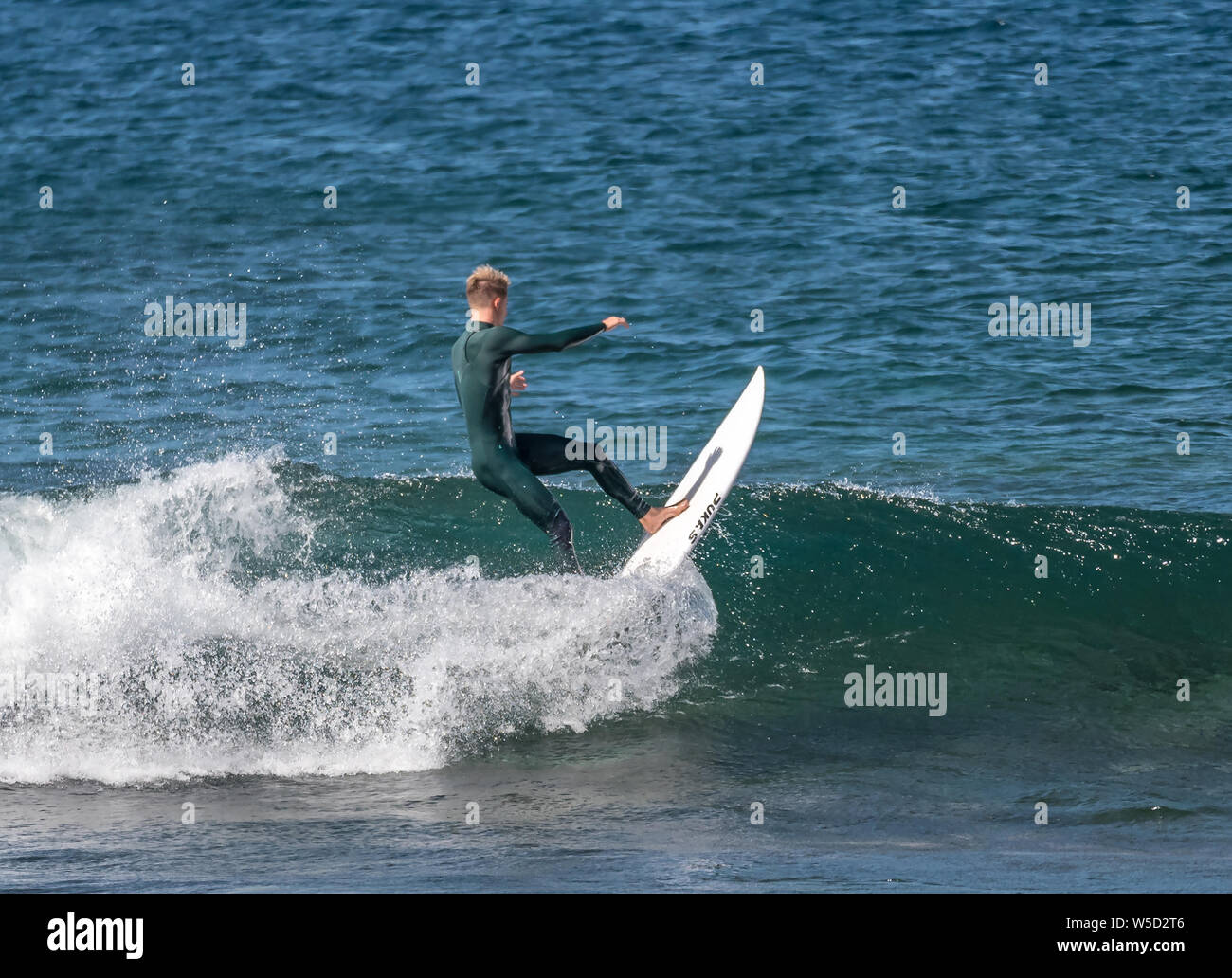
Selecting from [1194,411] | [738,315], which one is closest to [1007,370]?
[1194,411]

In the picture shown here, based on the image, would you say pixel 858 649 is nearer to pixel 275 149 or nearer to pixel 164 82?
pixel 275 149

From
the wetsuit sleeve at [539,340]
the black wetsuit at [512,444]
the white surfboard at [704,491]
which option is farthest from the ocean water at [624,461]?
the wetsuit sleeve at [539,340]

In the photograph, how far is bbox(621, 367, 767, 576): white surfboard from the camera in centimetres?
923

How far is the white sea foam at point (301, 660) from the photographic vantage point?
7.91 meters

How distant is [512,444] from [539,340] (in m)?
0.85

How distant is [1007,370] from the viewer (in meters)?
17.5

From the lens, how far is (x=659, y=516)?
9.16 meters

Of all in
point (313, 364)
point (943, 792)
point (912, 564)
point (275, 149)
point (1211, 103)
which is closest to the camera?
point (943, 792)

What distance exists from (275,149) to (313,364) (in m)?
11.3

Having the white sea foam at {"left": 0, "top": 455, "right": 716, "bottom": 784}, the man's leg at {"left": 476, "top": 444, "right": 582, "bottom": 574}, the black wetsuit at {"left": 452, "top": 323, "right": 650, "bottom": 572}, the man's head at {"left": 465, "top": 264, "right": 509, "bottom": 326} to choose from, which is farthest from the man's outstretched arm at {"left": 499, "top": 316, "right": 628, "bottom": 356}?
the white sea foam at {"left": 0, "top": 455, "right": 716, "bottom": 784}

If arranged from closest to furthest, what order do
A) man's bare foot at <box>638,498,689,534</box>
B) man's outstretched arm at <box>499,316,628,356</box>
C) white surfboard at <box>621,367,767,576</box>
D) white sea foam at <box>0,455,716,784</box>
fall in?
white sea foam at <box>0,455,716,784</box> < man's outstretched arm at <box>499,316,628,356</box> < man's bare foot at <box>638,498,689,534</box> < white surfboard at <box>621,367,767,576</box>

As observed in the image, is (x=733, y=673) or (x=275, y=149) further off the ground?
(x=275, y=149)

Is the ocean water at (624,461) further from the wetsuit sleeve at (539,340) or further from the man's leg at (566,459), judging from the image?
the wetsuit sleeve at (539,340)

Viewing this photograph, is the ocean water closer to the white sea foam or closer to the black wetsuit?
the white sea foam
